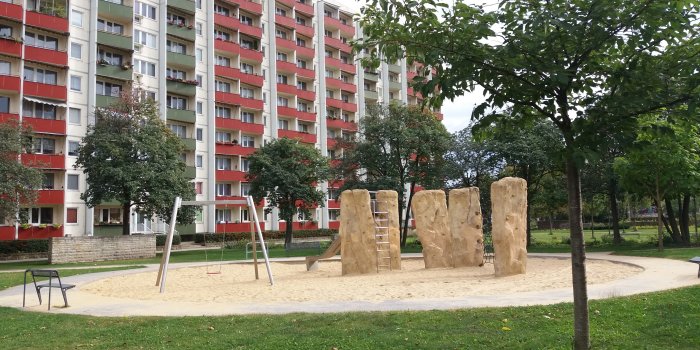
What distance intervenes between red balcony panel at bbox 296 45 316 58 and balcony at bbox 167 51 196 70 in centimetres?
1663

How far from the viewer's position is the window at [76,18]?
47.1 metres

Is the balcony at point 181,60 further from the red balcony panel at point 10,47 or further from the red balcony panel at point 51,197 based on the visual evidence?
the red balcony panel at point 51,197

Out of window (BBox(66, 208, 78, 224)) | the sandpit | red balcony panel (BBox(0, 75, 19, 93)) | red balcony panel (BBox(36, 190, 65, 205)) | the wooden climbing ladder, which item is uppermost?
red balcony panel (BBox(0, 75, 19, 93))

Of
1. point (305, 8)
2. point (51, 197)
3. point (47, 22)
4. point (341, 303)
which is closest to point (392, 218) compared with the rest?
point (341, 303)

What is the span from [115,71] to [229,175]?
51.5 feet

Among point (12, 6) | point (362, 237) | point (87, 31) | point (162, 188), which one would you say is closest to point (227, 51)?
A: point (87, 31)

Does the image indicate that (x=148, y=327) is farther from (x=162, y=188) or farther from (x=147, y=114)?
(x=147, y=114)

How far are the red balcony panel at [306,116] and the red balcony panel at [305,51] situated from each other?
7.44 meters

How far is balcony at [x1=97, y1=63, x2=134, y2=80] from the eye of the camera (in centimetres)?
4826

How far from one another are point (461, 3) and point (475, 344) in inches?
173

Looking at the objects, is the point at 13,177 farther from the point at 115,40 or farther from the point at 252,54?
the point at 252,54

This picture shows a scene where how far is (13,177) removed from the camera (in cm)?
3077

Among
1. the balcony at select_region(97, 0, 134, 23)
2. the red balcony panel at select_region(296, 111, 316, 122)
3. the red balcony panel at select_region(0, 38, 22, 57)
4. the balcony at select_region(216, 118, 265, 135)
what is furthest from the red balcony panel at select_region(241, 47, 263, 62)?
the red balcony panel at select_region(0, 38, 22, 57)

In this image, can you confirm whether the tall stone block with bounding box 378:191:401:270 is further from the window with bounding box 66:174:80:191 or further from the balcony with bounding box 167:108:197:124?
the balcony with bounding box 167:108:197:124
